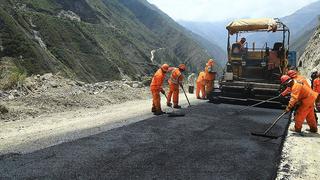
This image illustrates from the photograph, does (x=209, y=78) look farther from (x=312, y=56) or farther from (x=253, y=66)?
(x=312, y=56)

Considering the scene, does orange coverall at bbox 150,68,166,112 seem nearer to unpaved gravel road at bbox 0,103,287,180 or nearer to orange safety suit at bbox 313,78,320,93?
unpaved gravel road at bbox 0,103,287,180

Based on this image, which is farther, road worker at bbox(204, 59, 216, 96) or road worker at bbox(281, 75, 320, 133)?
road worker at bbox(204, 59, 216, 96)

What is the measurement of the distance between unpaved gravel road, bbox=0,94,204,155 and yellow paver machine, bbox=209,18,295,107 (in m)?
3.50

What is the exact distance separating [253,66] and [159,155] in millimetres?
9737

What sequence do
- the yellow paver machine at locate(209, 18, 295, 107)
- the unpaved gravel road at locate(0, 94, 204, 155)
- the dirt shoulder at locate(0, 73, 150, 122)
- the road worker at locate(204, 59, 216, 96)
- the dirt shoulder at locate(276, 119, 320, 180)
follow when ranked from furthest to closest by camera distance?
the road worker at locate(204, 59, 216, 96) → the yellow paver machine at locate(209, 18, 295, 107) → the dirt shoulder at locate(0, 73, 150, 122) → the unpaved gravel road at locate(0, 94, 204, 155) → the dirt shoulder at locate(276, 119, 320, 180)

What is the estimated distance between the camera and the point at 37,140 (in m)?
8.43

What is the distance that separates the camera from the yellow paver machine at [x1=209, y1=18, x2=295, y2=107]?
14914mm

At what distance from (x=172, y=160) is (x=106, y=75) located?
46.8 m

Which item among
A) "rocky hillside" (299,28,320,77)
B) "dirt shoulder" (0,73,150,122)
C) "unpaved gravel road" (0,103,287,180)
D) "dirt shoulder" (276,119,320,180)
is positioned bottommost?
"dirt shoulder" (276,119,320,180)

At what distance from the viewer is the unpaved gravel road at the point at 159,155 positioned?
6191 mm

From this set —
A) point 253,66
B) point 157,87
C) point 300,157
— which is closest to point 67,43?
point 253,66

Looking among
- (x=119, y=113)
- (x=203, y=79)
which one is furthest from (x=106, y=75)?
(x=119, y=113)

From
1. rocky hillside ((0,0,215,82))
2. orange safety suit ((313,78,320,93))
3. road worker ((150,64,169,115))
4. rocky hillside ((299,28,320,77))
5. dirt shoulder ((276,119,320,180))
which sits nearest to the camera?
dirt shoulder ((276,119,320,180))

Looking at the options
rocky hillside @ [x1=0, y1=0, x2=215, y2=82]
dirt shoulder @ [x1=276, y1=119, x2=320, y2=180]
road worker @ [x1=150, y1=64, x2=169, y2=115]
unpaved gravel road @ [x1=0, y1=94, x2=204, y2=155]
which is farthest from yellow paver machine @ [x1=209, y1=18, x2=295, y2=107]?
rocky hillside @ [x1=0, y1=0, x2=215, y2=82]
